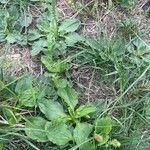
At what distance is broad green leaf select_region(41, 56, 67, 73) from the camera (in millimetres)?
1921

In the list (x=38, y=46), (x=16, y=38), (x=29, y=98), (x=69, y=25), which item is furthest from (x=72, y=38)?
(x=29, y=98)

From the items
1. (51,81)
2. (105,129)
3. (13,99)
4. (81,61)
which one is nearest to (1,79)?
(13,99)

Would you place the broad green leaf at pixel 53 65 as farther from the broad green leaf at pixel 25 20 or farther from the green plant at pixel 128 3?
the green plant at pixel 128 3

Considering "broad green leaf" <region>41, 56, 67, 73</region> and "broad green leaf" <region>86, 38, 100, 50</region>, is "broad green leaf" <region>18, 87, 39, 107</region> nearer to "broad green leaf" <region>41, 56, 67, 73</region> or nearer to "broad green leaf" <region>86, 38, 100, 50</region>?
"broad green leaf" <region>41, 56, 67, 73</region>

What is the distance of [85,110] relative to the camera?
183cm

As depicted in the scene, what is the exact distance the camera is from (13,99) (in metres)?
1.86

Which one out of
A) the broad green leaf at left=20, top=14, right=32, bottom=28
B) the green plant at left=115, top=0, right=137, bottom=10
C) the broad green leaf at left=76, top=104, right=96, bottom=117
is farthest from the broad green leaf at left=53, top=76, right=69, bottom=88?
the green plant at left=115, top=0, right=137, bottom=10

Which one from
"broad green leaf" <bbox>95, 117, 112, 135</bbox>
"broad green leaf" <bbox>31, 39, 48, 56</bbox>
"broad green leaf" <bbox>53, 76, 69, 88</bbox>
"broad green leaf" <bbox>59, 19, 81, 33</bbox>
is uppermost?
"broad green leaf" <bbox>59, 19, 81, 33</bbox>

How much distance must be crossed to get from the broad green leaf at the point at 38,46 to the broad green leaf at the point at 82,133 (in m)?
0.43

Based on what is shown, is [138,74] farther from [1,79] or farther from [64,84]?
[1,79]

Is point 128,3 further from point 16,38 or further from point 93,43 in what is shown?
point 16,38

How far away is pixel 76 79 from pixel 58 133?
1.06ft

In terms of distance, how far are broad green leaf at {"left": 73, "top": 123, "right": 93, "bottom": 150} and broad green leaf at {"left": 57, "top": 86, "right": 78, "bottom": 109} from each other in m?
0.11

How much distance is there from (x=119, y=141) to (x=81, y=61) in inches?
17.3
